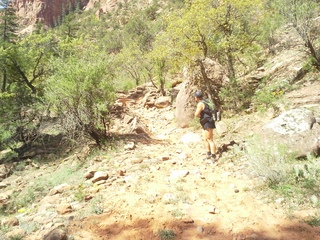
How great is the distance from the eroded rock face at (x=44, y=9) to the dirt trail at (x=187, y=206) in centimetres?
9151

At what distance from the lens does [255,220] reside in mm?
3508

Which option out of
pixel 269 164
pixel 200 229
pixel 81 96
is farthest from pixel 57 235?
pixel 81 96

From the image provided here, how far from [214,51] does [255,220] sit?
933 centimetres

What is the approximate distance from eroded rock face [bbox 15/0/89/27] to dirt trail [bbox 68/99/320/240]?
91508mm

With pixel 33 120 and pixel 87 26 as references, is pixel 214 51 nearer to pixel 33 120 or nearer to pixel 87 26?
pixel 33 120

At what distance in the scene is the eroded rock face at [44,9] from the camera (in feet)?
280

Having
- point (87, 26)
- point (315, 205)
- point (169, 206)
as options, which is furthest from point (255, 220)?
point (87, 26)

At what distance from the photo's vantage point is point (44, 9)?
8612cm

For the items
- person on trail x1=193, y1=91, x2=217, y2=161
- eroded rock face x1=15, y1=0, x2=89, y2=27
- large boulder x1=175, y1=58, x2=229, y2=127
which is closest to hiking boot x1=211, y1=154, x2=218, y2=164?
person on trail x1=193, y1=91, x2=217, y2=161

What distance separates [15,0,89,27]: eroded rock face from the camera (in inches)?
3359

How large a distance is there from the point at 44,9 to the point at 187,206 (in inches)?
3888

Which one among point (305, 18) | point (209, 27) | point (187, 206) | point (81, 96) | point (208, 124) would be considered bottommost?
point (187, 206)

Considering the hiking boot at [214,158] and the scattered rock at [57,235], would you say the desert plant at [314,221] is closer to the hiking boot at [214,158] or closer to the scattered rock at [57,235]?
the hiking boot at [214,158]

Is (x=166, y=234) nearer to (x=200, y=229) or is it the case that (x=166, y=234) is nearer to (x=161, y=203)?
(x=200, y=229)
